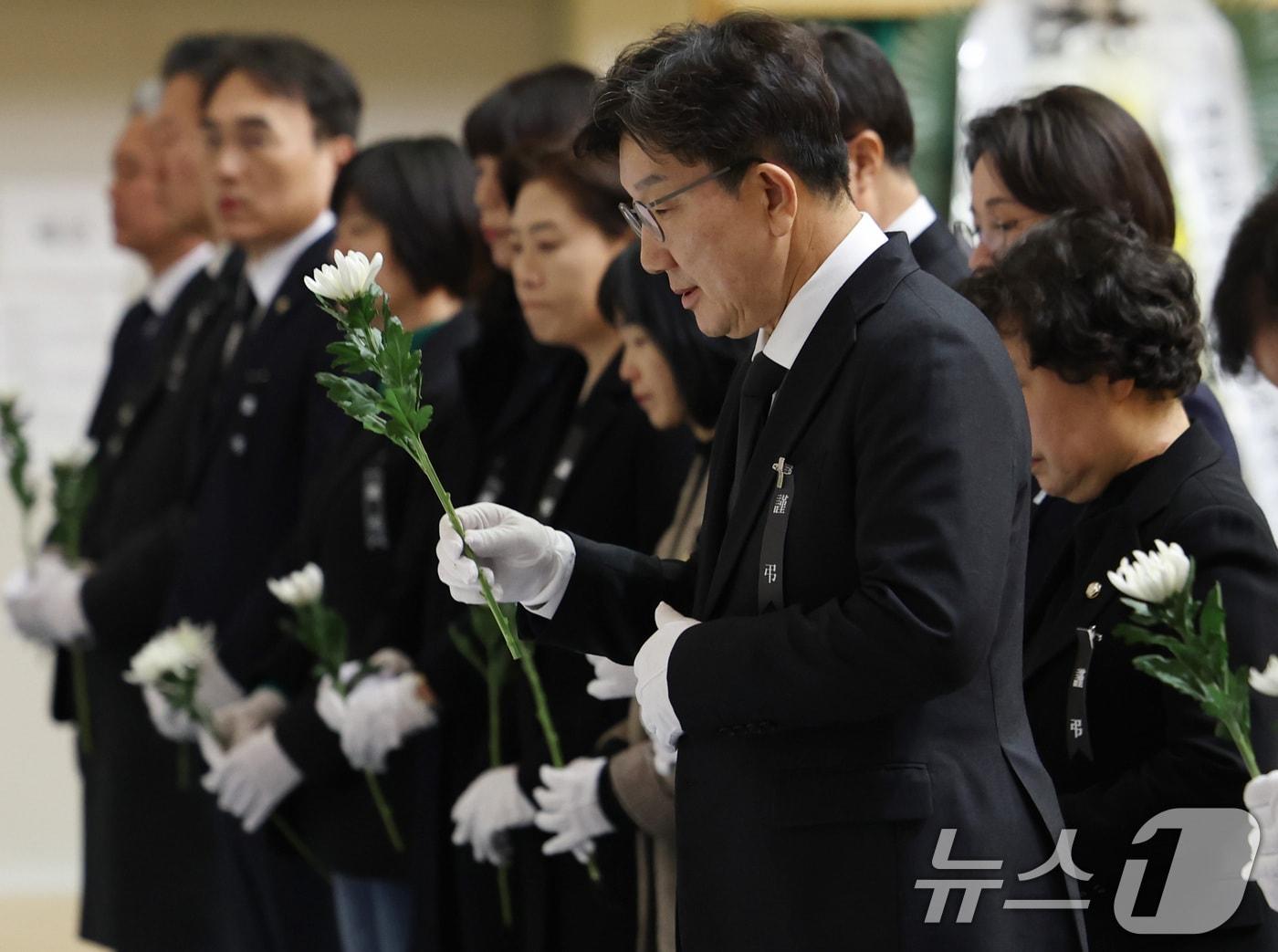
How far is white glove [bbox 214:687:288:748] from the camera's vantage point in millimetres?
3375

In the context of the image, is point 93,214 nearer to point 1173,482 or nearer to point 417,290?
point 417,290

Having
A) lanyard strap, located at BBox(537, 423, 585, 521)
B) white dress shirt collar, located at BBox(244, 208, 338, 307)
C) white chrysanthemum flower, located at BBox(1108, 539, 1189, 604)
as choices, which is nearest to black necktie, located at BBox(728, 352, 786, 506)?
white chrysanthemum flower, located at BBox(1108, 539, 1189, 604)

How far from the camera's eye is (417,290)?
344cm

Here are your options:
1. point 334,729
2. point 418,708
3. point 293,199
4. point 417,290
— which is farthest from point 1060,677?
point 293,199

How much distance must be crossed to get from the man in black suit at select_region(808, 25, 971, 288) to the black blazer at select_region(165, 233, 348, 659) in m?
1.33

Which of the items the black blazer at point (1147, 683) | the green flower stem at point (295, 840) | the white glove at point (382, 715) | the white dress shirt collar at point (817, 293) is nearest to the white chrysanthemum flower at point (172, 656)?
the green flower stem at point (295, 840)

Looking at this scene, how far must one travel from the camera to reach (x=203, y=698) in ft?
11.7

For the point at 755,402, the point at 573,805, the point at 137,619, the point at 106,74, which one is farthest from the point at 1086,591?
the point at 106,74

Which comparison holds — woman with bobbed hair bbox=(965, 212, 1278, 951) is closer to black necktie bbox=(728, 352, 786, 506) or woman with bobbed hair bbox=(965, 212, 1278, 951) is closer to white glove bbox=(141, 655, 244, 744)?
black necktie bbox=(728, 352, 786, 506)

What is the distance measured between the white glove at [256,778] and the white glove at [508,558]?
4.87 ft

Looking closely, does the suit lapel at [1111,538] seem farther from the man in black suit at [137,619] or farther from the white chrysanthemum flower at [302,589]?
the man in black suit at [137,619]

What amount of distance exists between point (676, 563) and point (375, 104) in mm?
4476

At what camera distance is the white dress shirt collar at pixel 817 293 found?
1.70 meters

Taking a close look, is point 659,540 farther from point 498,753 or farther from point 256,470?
point 256,470
